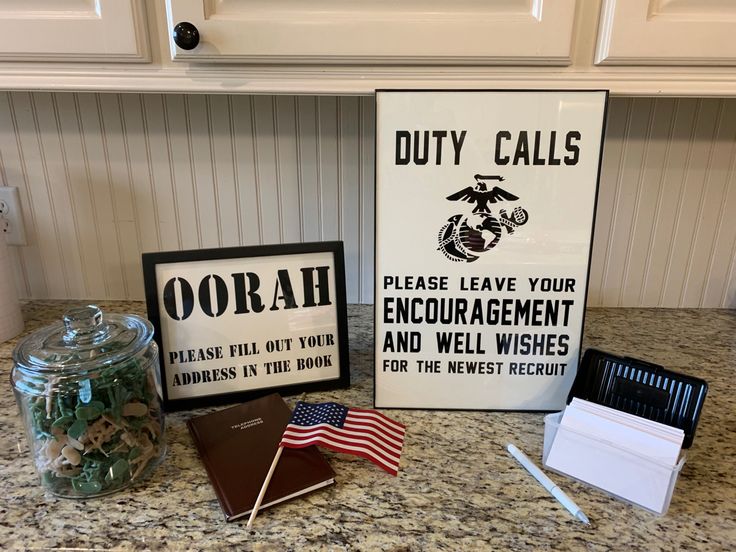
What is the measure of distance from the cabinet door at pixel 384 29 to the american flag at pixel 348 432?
529 mm

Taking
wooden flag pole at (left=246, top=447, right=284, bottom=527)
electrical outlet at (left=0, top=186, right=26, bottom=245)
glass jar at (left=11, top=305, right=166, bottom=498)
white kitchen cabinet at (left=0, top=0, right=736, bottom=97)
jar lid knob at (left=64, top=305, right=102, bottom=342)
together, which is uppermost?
white kitchen cabinet at (left=0, top=0, right=736, bottom=97)

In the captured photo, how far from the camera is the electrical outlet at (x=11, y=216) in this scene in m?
1.15

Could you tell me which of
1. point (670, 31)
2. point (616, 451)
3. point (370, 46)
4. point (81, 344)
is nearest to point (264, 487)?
point (81, 344)

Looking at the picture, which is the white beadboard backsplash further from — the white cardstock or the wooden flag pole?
the wooden flag pole

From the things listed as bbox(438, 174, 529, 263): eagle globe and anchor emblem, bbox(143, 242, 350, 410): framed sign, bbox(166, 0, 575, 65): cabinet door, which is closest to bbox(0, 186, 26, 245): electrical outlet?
bbox(143, 242, 350, 410): framed sign

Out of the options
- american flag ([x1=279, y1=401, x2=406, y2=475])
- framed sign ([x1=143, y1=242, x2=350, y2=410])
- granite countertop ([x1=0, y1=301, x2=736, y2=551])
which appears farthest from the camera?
framed sign ([x1=143, y1=242, x2=350, y2=410])

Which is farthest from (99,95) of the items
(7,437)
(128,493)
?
(128,493)

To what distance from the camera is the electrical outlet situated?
115 centimetres

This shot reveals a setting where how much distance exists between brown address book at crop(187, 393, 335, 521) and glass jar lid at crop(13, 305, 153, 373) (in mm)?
177

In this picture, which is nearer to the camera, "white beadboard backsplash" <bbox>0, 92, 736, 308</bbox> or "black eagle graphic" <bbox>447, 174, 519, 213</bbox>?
"black eagle graphic" <bbox>447, 174, 519, 213</bbox>

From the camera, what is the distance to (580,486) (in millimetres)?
694

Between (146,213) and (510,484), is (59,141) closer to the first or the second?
(146,213)

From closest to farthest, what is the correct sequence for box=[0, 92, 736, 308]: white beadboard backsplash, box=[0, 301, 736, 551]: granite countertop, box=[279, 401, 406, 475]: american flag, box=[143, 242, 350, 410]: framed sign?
box=[0, 301, 736, 551]: granite countertop, box=[279, 401, 406, 475]: american flag, box=[143, 242, 350, 410]: framed sign, box=[0, 92, 736, 308]: white beadboard backsplash

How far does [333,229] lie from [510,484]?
2.19ft
